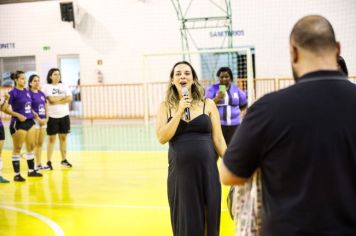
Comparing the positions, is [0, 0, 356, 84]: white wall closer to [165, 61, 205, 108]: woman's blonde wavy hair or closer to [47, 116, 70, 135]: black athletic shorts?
[47, 116, 70, 135]: black athletic shorts

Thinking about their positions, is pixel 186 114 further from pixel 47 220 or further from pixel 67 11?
pixel 67 11

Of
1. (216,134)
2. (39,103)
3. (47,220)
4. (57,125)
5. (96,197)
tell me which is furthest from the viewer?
(57,125)

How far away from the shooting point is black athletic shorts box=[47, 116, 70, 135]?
9640 millimetres

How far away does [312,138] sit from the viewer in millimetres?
1778

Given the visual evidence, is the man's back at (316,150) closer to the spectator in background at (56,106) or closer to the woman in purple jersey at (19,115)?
the woman in purple jersey at (19,115)

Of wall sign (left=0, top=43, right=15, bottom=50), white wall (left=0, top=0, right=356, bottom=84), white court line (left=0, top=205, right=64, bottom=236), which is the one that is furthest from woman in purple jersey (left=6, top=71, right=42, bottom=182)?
wall sign (left=0, top=43, right=15, bottom=50)

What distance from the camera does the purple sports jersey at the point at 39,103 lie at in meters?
9.07

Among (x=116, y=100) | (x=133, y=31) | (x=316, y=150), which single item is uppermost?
(x=133, y=31)

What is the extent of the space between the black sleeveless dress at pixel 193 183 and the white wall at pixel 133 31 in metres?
15.1

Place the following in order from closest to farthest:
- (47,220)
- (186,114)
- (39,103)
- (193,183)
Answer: (193,183), (186,114), (47,220), (39,103)

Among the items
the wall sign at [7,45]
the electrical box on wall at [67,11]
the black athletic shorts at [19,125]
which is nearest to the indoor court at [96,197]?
the black athletic shorts at [19,125]

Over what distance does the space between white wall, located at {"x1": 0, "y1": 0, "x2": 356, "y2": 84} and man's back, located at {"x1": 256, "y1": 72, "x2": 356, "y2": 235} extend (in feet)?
55.6

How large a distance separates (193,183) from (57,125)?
20.9 feet

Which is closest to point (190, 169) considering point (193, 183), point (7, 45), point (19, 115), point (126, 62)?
point (193, 183)
